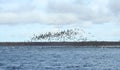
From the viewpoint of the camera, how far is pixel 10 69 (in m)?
74.6

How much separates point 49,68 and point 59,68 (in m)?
1.50

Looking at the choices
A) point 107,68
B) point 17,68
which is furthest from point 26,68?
point 107,68

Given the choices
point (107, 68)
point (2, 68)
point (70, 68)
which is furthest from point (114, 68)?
point (2, 68)

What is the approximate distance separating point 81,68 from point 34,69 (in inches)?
288

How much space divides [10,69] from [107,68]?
14586 mm

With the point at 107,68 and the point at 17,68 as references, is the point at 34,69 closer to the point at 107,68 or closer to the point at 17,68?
the point at 17,68

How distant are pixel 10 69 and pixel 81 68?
35.6 ft

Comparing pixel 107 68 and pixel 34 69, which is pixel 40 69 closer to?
pixel 34 69

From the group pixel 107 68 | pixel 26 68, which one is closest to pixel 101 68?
pixel 107 68

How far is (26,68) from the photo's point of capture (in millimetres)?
76625

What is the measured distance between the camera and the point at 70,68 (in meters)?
77.9

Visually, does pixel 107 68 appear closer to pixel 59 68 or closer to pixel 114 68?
pixel 114 68

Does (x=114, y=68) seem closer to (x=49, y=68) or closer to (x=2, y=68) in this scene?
(x=49, y=68)

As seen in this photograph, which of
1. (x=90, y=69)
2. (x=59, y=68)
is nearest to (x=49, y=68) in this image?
(x=59, y=68)
